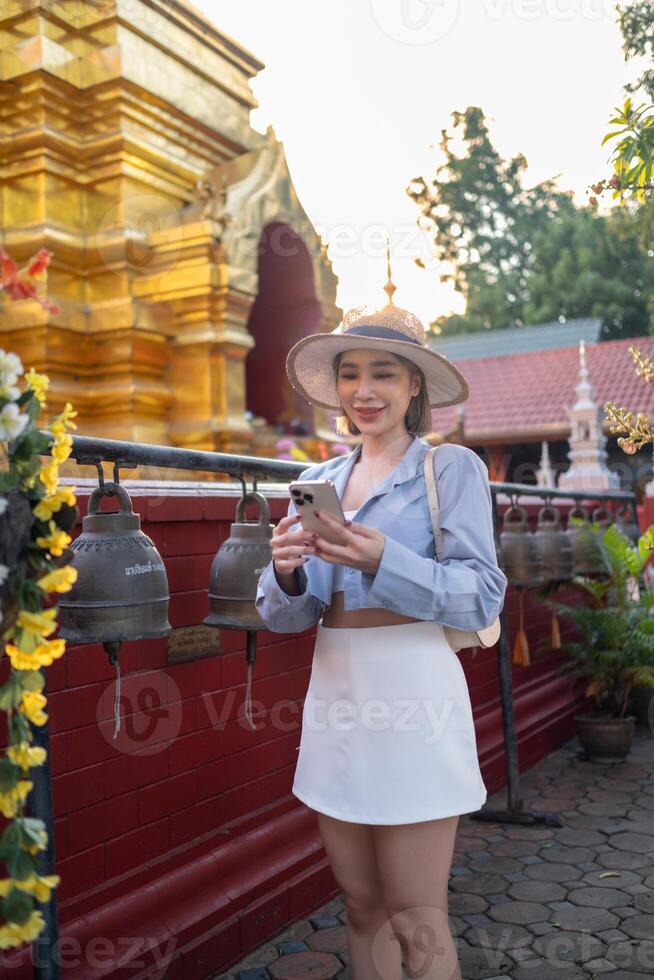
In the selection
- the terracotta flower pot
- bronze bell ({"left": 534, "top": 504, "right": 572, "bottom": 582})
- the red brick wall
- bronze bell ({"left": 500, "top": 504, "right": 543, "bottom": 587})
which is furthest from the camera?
the terracotta flower pot

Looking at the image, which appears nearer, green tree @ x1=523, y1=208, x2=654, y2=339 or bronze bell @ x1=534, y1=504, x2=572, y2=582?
bronze bell @ x1=534, y1=504, x2=572, y2=582

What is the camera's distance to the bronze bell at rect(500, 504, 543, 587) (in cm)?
538

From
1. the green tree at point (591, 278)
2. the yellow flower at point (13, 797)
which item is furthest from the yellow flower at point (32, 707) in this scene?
the green tree at point (591, 278)

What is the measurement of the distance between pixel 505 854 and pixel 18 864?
3.78 metres

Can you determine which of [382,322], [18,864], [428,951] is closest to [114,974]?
[428,951]

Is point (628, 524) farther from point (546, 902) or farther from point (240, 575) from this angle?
point (240, 575)

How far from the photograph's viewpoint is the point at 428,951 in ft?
7.47

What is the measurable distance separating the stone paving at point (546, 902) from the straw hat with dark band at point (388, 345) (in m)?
2.25

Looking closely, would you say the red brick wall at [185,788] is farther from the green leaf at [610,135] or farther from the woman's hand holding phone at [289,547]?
the green leaf at [610,135]

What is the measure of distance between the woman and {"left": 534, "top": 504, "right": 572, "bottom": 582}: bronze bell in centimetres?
343

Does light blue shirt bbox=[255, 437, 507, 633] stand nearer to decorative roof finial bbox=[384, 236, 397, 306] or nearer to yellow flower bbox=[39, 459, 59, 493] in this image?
yellow flower bbox=[39, 459, 59, 493]

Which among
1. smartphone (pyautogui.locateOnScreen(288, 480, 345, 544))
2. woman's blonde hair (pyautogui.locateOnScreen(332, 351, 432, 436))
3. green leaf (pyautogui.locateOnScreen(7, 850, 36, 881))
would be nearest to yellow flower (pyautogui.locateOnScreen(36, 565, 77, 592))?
green leaf (pyautogui.locateOnScreen(7, 850, 36, 881))

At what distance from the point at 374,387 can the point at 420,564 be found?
551mm

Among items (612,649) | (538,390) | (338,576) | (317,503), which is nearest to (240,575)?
(338,576)
